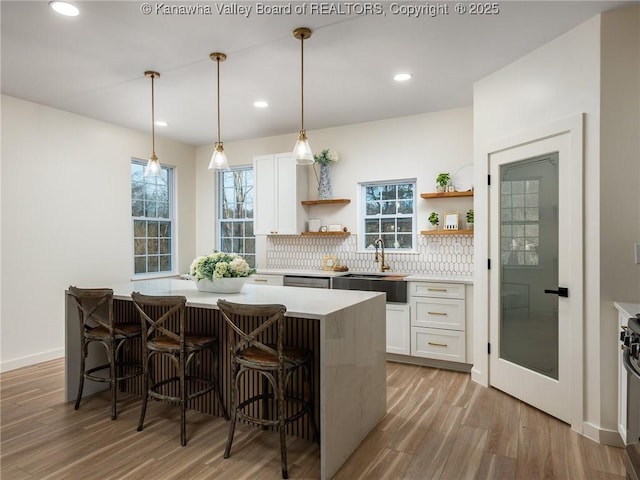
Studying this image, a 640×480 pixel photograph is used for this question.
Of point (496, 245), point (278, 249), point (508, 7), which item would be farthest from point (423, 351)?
point (508, 7)

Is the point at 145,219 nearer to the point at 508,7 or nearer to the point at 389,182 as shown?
the point at 389,182

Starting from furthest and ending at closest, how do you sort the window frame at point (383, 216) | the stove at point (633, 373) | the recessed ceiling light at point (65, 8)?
the window frame at point (383, 216) < the recessed ceiling light at point (65, 8) < the stove at point (633, 373)

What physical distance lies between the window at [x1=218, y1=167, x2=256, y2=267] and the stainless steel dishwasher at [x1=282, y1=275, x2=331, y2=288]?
1.39m

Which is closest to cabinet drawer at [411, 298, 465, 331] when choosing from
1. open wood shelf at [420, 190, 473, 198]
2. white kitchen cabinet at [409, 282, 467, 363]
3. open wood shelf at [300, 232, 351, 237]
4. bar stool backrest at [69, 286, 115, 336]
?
white kitchen cabinet at [409, 282, 467, 363]

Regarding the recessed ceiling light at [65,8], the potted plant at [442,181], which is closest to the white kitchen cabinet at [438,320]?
the potted plant at [442,181]

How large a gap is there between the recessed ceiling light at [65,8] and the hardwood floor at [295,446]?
277 centimetres

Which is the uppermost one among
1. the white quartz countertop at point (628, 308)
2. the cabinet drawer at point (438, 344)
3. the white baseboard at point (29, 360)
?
the white quartz countertop at point (628, 308)

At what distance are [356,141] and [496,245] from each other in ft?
7.83

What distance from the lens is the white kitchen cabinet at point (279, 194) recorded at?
538 centimetres

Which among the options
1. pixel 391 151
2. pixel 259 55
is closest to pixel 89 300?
pixel 259 55

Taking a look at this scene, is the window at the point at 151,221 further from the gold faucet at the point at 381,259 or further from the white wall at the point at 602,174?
the white wall at the point at 602,174

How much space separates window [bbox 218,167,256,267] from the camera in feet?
20.5

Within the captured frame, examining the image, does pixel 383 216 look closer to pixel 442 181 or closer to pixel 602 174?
pixel 442 181

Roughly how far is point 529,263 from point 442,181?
157 cm
